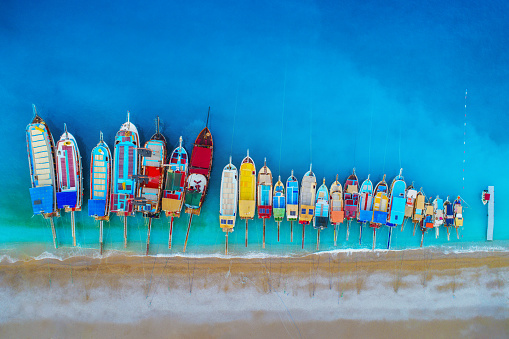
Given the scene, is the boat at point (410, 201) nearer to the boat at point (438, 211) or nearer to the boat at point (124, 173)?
the boat at point (438, 211)

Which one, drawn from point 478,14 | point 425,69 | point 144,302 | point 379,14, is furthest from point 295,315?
point 478,14

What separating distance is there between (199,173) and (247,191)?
5.01ft

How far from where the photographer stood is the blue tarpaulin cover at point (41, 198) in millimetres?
6824

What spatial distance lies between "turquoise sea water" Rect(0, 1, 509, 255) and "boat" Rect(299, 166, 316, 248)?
426 mm

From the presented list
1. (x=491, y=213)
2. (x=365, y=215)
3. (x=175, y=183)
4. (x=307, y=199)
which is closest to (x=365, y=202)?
(x=365, y=215)

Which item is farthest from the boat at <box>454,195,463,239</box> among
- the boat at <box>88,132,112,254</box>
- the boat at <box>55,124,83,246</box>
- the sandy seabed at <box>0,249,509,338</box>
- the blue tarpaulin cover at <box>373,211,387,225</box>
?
the boat at <box>55,124,83,246</box>

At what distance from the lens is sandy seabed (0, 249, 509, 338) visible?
23.8ft

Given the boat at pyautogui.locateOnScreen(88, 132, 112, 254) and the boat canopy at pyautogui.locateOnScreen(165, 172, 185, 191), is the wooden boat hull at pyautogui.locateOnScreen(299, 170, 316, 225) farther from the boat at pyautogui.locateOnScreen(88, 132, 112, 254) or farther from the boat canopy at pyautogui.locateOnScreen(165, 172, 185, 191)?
the boat at pyautogui.locateOnScreen(88, 132, 112, 254)

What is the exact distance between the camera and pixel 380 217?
297 inches

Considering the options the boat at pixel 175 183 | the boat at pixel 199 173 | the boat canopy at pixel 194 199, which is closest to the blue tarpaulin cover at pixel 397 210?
the boat at pixel 199 173

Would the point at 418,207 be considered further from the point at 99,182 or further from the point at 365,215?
the point at 99,182

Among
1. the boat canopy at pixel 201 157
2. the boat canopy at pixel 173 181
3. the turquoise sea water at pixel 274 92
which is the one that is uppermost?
the turquoise sea water at pixel 274 92

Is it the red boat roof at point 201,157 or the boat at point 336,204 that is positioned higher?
the red boat roof at point 201,157

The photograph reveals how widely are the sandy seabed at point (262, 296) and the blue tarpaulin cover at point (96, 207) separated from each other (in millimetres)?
1564
